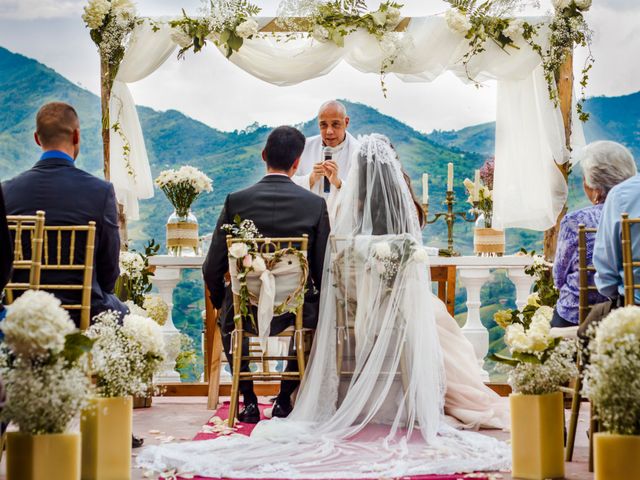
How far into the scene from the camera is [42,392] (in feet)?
8.99

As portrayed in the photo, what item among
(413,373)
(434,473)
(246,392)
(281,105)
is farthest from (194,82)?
(434,473)

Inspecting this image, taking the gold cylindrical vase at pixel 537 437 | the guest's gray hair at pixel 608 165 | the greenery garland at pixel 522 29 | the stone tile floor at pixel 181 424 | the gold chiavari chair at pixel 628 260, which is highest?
the greenery garland at pixel 522 29

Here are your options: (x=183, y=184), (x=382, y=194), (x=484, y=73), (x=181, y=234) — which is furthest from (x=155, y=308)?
(x=484, y=73)

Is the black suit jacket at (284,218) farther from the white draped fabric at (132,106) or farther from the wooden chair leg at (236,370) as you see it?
the white draped fabric at (132,106)

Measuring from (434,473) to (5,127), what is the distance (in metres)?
7.30

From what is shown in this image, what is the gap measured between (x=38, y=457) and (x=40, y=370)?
260mm

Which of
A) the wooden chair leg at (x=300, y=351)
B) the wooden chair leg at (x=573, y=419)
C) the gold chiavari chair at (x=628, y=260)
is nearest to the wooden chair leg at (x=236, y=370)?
the wooden chair leg at (x=300, y=351)

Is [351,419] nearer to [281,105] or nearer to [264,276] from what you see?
[264,276]

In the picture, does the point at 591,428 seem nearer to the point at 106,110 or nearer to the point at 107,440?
the point at 107,440

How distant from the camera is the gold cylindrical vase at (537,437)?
3.44 meters

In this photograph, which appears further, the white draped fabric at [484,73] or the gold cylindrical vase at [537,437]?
the white draped fabric at [484,73]

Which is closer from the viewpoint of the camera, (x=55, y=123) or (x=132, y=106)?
(x=55, y=123)

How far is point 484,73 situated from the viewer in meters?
6.27

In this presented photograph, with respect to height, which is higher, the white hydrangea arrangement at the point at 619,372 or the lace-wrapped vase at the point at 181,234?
the lace-wrapped vase at the point at 181,234
